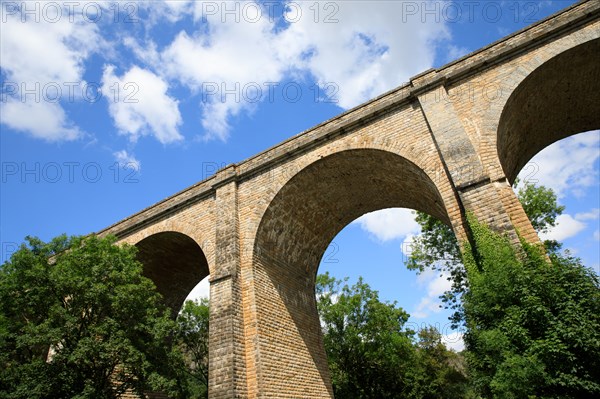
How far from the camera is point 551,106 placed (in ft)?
31.3

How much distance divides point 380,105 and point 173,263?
9225 mm

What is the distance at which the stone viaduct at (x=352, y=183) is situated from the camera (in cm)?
845

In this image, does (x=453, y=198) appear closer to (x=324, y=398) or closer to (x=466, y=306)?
(x=466, y=306)

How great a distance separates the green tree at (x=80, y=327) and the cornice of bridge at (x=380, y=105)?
2.94 m

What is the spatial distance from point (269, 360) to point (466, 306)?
4.95m

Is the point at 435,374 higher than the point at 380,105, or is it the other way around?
the point at 380,105

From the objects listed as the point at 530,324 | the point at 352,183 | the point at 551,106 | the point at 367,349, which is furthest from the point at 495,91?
the point at 367,349

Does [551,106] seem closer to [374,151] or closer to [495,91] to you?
[495,91]

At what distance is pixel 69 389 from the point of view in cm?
930

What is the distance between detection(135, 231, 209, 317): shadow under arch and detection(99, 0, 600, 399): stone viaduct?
139mm

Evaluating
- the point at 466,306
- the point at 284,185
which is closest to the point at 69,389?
the point at 284,185

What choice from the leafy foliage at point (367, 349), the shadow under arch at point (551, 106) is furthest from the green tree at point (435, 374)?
the shadow under arch at point (551, 106)

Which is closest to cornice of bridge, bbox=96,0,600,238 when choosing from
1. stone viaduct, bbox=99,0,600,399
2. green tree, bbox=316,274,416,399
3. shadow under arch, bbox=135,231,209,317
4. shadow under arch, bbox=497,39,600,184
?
stone viaduct, bbox=99,0,600,399

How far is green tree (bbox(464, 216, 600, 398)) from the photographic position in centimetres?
559
